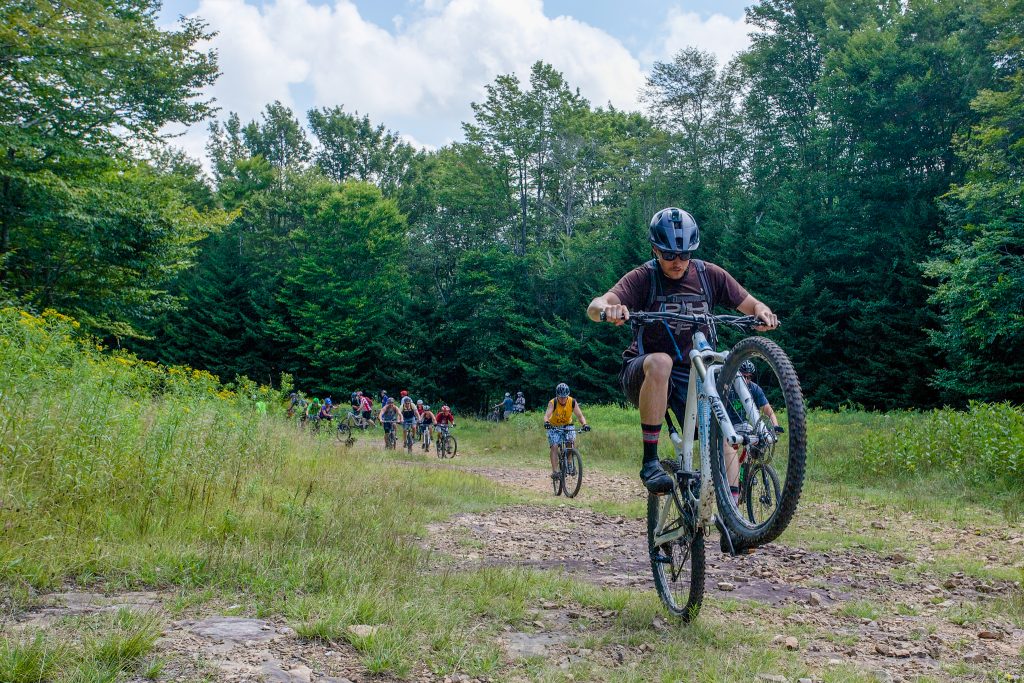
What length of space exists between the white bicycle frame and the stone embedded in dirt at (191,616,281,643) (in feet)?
8.35

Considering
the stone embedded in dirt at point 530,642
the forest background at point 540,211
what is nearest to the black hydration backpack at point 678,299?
the stone embedded in dirt at point 530,642

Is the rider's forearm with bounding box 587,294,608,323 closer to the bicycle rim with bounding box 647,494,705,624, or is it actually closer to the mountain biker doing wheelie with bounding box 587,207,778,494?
Result: the mountain biker doing wheelie with bounding box 587,207,778,494

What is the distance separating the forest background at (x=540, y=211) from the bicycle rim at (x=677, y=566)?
17.1 m

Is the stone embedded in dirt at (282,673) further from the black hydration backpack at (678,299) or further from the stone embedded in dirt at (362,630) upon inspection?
the black hydration backpack at (678,299)

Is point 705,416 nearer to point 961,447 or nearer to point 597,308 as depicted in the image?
point 597,308

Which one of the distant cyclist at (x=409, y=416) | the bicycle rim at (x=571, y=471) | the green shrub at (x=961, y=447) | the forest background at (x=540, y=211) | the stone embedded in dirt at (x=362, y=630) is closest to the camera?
the stone embedded in dirt at (x=362, y=630)

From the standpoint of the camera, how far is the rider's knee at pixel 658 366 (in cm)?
470

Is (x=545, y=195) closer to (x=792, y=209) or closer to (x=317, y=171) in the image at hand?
(x=792, y=209)

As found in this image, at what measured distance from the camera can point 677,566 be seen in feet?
17.8

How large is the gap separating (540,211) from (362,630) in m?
46.3

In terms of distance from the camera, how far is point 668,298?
5.05 metres

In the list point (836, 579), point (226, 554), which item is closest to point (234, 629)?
point (226, 554)

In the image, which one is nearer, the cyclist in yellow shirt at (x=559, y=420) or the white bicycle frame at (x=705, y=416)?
the white bicycle frame at (x=705, y=416)

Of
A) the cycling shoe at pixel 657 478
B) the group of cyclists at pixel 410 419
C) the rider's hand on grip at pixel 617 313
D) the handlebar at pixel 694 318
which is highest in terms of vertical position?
the handlebar at pixel 694 318
